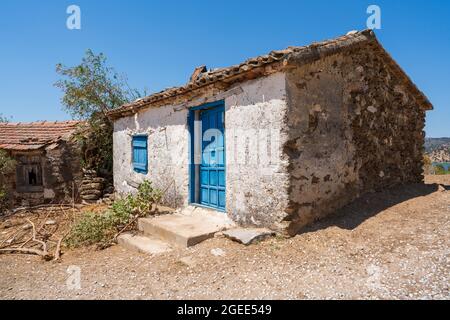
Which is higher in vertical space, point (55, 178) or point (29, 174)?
point (29, 174)

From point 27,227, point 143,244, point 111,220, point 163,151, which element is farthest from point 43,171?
point 143,244

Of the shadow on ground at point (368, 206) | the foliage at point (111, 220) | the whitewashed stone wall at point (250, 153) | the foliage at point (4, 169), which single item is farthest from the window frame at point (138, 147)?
the shadow on ground at point (368, 206)

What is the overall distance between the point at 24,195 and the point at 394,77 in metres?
11.5

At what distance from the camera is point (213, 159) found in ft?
19.9

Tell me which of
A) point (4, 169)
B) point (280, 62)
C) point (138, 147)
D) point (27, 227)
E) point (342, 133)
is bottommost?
point (27, 227)

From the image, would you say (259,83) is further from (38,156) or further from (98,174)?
(38,156)

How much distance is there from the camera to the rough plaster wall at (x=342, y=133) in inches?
186

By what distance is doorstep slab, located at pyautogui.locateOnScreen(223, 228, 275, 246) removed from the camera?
443cm

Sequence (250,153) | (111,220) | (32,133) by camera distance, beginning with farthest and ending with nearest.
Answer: (32,133), (111,220), (250,153)

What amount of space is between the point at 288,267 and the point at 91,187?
27.6ft

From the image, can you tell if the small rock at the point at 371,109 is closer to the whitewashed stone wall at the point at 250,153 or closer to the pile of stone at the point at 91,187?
the whitewashed stone wall at the point at 250,153

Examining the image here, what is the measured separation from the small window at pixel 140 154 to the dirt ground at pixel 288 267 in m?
3.01

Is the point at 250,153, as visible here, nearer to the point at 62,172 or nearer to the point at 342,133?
the point at 342,133
